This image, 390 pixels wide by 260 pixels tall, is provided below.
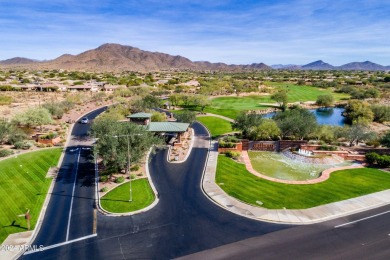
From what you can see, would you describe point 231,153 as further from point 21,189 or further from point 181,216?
point 21,189

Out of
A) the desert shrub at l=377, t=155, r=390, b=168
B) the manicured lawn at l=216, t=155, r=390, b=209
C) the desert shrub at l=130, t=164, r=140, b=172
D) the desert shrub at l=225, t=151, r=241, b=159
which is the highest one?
the desert shrub at l=377, t=155, r=390, b=168

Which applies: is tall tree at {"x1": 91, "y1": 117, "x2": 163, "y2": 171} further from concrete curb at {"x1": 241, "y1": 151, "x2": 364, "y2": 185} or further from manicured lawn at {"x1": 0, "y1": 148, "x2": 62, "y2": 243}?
concrete curb at {"x1": 241, "y1": 151, "x2": 364, "y2": 185}

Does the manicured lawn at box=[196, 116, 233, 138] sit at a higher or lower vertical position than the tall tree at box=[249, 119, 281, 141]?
lower

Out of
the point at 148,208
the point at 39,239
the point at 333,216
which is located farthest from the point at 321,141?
the point at 39,239

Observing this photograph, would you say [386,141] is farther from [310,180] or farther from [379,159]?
[310,180]

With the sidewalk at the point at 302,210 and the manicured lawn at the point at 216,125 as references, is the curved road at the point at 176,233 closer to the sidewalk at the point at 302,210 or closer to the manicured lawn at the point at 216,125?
the sidewalk at the point at 302,210

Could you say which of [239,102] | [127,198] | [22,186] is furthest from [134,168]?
[239,102]

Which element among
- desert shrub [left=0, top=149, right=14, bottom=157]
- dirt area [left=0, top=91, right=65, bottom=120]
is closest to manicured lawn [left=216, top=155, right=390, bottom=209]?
desert shrub [left=0, top=149, right=14, bottom=157]
